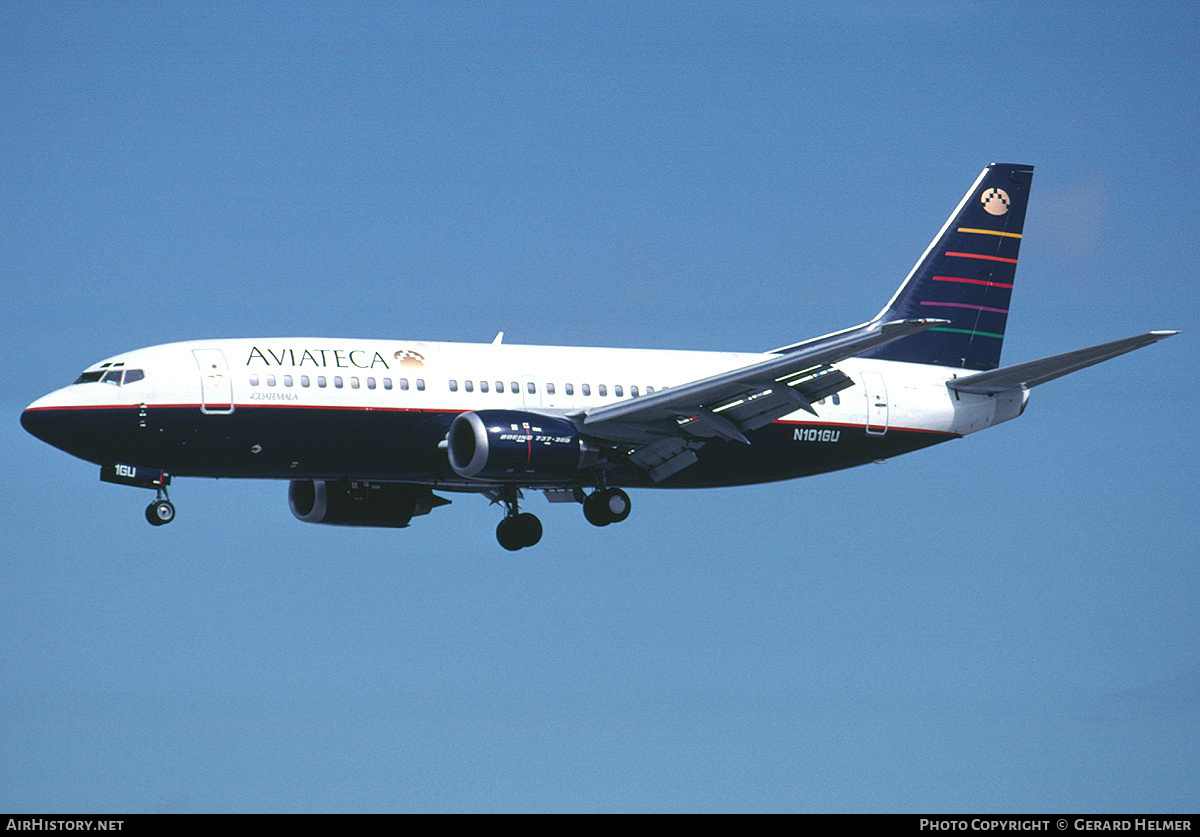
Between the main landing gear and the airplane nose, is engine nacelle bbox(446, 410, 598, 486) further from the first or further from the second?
the airplane nose

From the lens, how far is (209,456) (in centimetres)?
4050

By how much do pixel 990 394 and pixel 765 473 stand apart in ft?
25.5

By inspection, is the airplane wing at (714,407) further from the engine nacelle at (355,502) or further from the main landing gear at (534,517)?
the engine nacelle at (355,502)

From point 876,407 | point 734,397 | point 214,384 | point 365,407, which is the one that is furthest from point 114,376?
point 876,407

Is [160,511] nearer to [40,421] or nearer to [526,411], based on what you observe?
[40,421]

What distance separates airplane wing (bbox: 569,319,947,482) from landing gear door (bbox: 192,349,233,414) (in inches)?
364

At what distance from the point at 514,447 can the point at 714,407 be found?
19.7 ft

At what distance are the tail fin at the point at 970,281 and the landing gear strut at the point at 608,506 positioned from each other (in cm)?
1021

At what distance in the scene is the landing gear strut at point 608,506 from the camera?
45.4 m

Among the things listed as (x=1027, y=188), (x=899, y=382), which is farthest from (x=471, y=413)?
(x=1027, y=188)

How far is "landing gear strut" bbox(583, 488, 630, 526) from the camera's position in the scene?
149 feet

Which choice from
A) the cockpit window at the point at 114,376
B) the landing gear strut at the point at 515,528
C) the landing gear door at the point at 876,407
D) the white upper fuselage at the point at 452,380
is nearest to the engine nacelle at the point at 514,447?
the white upper fuselage at the point at 452,380

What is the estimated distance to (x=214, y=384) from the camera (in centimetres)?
4053

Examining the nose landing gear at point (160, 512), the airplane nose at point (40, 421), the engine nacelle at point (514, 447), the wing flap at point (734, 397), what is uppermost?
the wing flap at point (734, 397)
